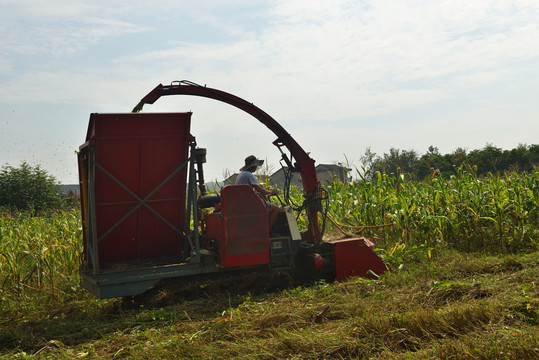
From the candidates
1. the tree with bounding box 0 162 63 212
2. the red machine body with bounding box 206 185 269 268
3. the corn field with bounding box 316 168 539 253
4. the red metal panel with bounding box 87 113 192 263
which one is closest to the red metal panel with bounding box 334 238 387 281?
the red machine body with bounding box 206 185 269 268

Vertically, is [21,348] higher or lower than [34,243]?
lower

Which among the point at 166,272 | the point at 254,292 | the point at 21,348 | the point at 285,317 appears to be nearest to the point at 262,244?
the point at 254,292

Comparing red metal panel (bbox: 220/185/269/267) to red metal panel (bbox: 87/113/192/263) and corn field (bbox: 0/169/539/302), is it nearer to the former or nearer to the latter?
red metal panel (bbox: 87/113/192/263)

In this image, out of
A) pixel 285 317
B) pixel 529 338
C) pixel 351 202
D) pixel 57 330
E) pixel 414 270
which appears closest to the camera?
pixel 529 338

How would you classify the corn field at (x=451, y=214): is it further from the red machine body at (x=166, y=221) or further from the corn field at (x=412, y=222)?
the red machine body at (x=166, y=221)

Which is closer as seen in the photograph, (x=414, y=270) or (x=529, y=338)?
(x=529, y=338)

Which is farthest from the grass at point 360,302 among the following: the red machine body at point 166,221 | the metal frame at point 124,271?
the red machine body at point 166,221

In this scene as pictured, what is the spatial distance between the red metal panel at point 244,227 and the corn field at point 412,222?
2550mm

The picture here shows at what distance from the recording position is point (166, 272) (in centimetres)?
641

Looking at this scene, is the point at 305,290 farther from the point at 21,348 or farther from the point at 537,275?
the point at 21,348

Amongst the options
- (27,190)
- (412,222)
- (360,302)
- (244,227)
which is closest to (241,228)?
(244,227)

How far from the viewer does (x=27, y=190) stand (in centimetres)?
2109

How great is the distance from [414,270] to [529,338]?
13.1ft

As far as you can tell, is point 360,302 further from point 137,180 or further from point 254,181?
point 137,180
